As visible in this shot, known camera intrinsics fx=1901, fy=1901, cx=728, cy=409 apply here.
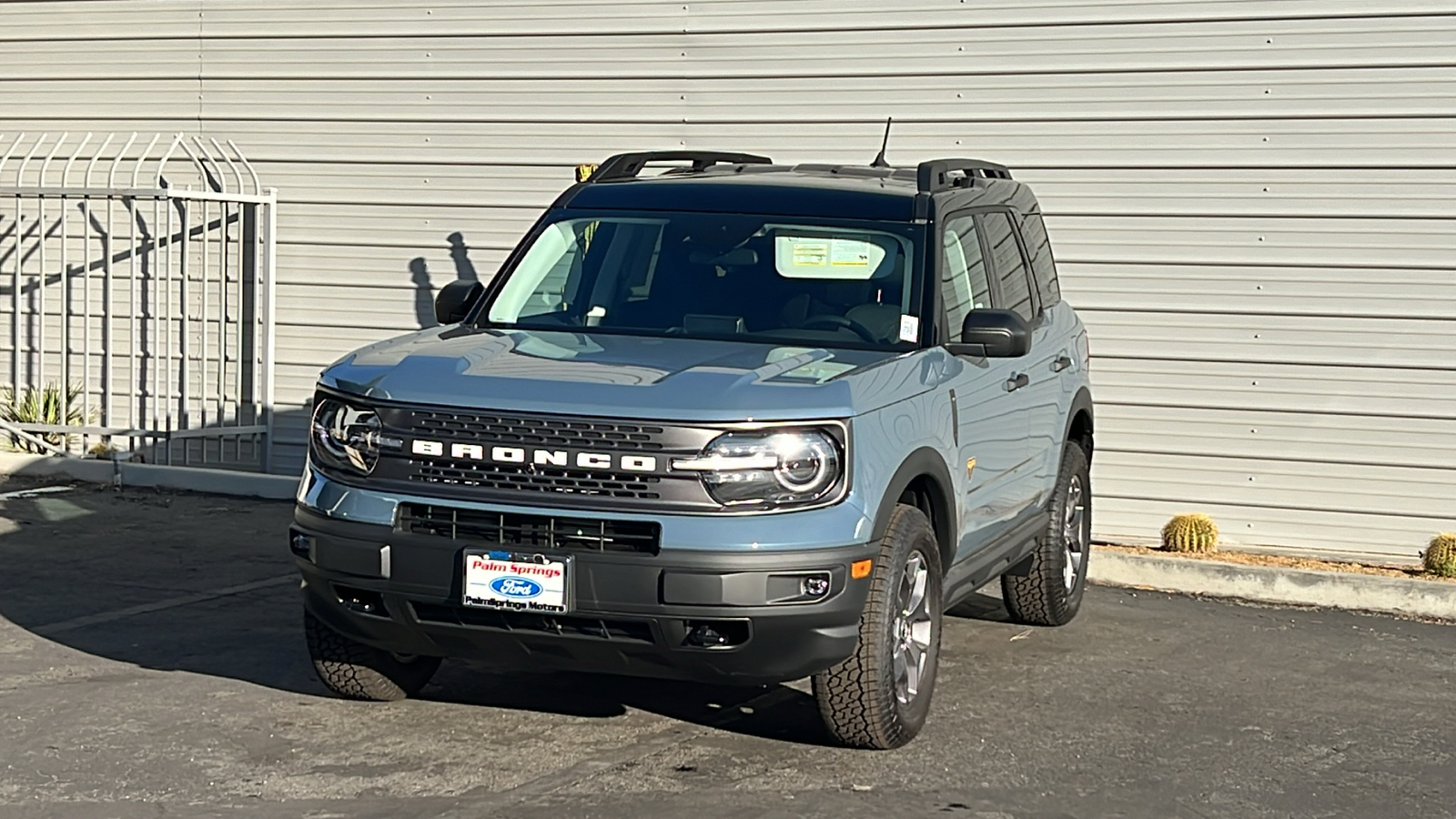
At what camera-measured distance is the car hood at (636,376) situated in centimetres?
571

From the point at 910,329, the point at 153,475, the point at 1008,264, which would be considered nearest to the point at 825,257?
the point at 910,329

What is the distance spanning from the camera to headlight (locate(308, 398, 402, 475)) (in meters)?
5.95

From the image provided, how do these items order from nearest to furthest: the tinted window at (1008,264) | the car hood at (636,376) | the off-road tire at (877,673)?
1. the car hood at (636,376)
2. the off-road tire at (877,673)
3. the tinted window at (1008,264)

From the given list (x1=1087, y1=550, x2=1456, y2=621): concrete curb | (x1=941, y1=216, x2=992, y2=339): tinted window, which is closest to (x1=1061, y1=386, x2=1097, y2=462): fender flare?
(x1=1087, y1=550, x2=1456, y2=621): concrete curb

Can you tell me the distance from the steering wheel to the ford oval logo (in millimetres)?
1626

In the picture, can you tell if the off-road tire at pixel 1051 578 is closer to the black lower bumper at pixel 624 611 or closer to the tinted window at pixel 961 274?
the tinted window at pixel 961 274

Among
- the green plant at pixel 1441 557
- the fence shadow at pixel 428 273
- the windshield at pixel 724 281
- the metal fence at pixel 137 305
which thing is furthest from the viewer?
the metal fence at pixel 137 305

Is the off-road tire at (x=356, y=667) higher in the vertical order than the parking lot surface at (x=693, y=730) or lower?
higher

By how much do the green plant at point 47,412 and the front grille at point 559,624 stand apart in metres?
7.66

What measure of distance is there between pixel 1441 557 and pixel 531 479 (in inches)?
226

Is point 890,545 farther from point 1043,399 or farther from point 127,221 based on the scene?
point 127,221

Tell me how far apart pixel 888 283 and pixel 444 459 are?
190 cm

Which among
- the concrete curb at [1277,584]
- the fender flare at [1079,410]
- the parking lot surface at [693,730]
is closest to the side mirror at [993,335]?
the parking lot surface at [693,730]

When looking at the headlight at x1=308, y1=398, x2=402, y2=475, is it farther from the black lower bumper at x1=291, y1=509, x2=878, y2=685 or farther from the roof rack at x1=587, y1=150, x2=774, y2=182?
the roof rack at x1=587, y1=150, x2=774, y2=182
